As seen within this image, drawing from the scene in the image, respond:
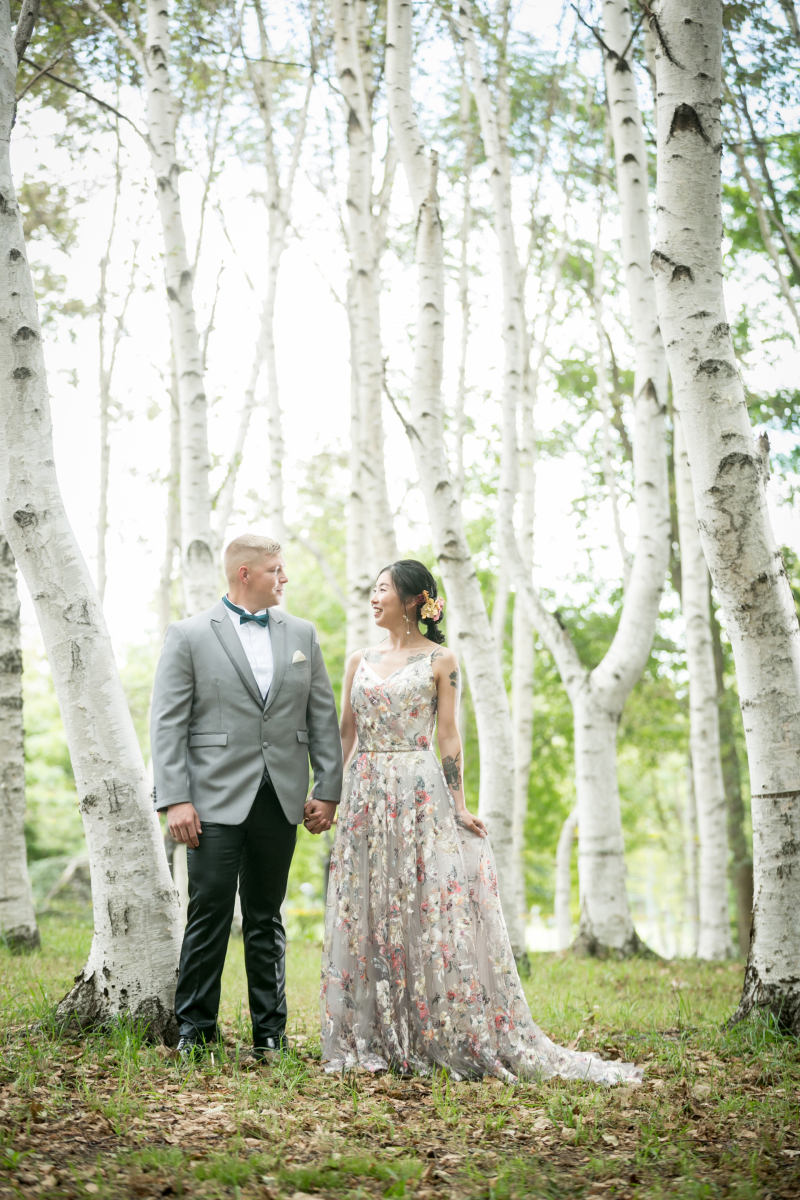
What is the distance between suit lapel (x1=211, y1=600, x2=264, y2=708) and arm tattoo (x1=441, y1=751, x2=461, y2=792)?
0.95 m

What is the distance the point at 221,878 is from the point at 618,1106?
5.96 ft

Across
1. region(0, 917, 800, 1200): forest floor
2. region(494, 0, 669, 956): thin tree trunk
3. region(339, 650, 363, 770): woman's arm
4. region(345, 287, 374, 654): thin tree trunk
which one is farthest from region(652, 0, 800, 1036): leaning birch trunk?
region(345, 287, 374, 654): thin tree trunk

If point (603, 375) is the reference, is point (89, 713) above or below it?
below

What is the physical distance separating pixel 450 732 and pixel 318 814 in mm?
738

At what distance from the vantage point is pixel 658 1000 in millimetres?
5875

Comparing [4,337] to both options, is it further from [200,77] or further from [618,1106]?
[200,77]

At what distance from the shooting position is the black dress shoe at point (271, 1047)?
12.6ft

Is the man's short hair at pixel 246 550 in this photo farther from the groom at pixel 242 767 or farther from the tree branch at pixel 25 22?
the tree branch at pixel 25 22

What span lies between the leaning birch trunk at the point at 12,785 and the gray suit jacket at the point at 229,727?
3.58 m

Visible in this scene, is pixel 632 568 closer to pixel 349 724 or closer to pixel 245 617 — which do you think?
pixel 349 724

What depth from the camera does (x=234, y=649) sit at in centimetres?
407

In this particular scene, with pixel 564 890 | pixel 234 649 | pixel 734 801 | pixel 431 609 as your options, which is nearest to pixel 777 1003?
pixel 431 609

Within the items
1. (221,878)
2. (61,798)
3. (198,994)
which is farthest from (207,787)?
(61,798)

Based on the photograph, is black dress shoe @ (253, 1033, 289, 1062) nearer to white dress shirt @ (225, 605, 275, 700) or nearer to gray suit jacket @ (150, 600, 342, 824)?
gray suit jacket @ (150, 600, 342, 824)
